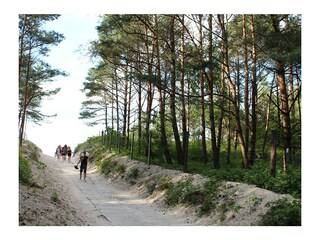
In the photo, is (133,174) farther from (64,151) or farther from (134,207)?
(64,151)

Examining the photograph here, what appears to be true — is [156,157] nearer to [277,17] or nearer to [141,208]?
[141,208]

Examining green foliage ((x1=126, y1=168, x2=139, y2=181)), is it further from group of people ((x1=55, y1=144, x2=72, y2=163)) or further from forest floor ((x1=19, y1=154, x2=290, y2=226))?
group of people ((x1=55, y1=144, x2=72, y2=163))

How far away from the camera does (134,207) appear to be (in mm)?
11555

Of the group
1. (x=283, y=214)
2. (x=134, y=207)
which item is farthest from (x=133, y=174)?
(x=283, y=214)

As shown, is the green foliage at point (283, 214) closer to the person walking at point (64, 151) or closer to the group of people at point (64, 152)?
the group of people at point (64, 152)

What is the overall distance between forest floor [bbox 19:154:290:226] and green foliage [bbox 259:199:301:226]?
1.07ft

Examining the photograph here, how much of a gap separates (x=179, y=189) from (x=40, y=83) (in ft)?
56.1

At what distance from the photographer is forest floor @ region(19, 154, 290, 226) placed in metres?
7.98

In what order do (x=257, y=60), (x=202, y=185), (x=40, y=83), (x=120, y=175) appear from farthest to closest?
(x=40, y=83) < (x=120, y=175) < (x=257, y=60) < (x=202, y=185)

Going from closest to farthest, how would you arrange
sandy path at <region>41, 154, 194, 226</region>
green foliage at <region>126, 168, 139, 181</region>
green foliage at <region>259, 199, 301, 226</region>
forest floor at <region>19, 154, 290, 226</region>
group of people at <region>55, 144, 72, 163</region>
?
green foliage at <region>259, 199, 301, 226</region> → forest floor at <region>19, 154, 290, 226</region> → sandy path at <region>41, 154, 194, 226</region> → green foliage at <region>126, 168, 139, 181</region> → group of people at <region>55, 144, 72, 163</region>

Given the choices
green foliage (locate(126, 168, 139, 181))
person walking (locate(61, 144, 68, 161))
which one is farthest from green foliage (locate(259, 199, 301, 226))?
person walking (locate(61, 144, 68, 161))

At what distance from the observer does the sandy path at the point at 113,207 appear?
30.8ft
